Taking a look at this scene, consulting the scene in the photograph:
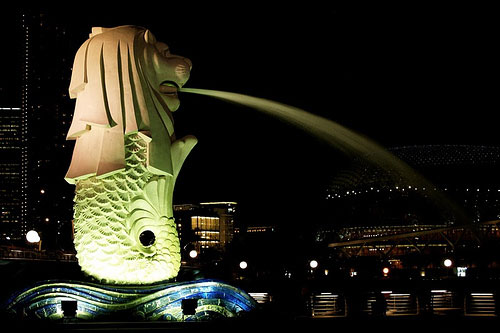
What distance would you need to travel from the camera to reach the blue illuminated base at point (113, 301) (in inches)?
806

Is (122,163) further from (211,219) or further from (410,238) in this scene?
(211,219)

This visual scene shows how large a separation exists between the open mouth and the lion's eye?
13.6ft

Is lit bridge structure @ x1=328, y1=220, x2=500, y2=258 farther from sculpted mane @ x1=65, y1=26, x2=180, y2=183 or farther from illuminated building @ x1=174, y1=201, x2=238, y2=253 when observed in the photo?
sculpted mane @ x1=65, y1=26, x2=180, y2=183

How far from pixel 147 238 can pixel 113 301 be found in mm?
2396

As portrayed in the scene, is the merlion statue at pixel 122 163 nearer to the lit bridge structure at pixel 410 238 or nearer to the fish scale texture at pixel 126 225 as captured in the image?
the fish scale texture at pixel 126 225

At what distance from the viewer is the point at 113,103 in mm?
21750

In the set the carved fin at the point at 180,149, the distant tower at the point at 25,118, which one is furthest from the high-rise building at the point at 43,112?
the carved fin at the point at 180,149

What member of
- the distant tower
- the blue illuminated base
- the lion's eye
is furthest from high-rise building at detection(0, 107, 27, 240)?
the blue illuminated base

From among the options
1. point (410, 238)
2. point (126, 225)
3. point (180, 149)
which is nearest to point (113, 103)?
point (180, 149)

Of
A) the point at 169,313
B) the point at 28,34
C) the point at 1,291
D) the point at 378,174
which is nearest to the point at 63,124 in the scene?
the point at 28,34

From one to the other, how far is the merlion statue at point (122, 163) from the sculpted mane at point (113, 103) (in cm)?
3

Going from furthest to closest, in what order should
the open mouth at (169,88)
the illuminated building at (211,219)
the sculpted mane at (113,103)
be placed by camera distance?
1. the illuminated building at (211,219)
2. the open mouth at (169,88)
3. the sculpted mane at (113,103)

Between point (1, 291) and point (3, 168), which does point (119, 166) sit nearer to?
point (1, 291)

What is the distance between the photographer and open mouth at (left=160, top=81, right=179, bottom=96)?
23031 millimetres
